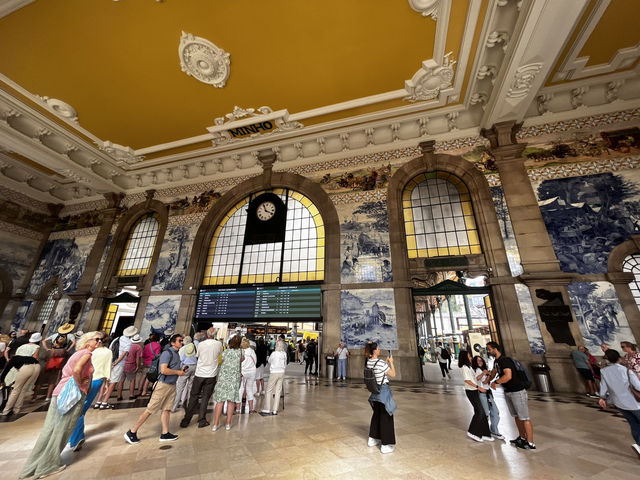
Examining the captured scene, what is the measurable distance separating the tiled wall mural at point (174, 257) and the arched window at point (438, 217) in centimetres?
947

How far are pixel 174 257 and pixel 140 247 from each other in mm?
2642

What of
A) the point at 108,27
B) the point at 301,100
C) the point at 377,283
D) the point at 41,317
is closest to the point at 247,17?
the point at 301,100

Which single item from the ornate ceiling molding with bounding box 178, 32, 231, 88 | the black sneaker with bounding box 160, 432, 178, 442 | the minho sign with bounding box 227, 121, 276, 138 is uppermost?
the ornate ceiling molding with bounding box 178, 32, 231, 88

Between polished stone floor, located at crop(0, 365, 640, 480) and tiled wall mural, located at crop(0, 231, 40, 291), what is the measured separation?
512 inches

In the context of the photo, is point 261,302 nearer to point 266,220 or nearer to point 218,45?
point 266,220

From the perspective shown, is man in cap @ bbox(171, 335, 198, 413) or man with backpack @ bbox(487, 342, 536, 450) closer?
man with backpack @ bbox(487, 342, 536, 450)

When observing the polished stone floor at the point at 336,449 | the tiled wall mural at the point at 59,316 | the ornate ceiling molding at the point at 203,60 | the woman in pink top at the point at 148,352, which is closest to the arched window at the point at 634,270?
the polished stone floor at the point at 336,449

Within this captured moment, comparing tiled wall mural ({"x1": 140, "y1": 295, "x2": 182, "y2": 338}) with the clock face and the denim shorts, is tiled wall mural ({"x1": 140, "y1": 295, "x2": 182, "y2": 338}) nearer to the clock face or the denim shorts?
the clock face

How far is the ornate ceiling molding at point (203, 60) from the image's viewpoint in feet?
25.3

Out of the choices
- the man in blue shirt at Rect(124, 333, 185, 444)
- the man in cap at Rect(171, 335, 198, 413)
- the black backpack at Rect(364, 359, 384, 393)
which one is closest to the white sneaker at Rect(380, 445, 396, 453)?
the black backpack at Rect(364, 359, 384, 393)

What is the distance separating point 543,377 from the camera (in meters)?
6.48

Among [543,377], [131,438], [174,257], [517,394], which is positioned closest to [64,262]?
[174,257]

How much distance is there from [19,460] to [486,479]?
504 cm

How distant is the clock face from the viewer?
11470 mm
